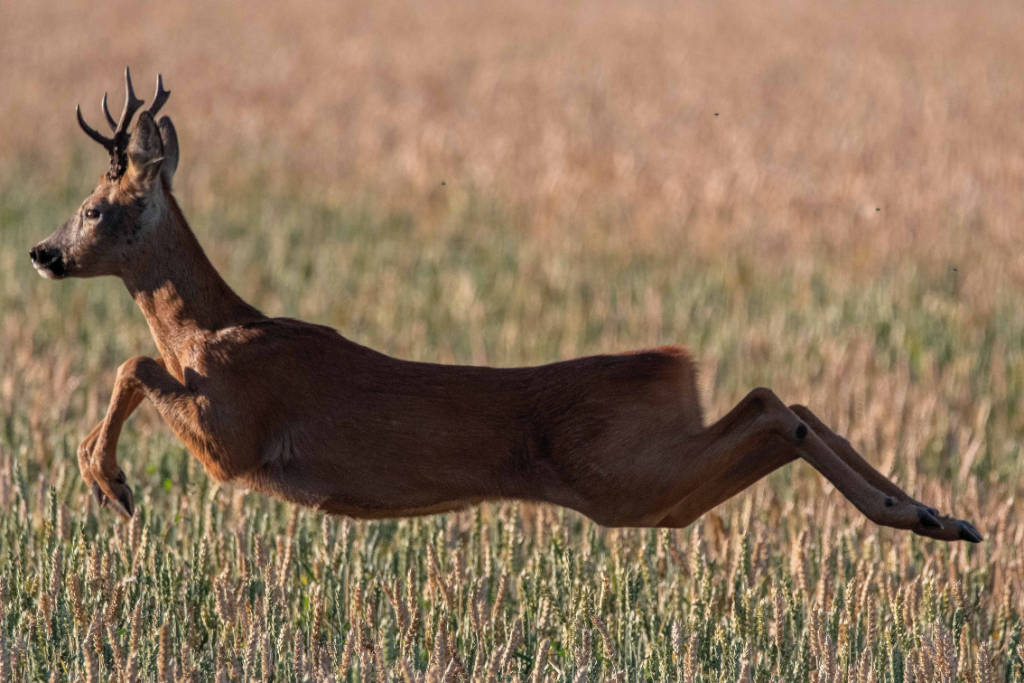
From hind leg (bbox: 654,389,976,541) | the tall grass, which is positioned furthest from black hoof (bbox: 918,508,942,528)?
the tall grass

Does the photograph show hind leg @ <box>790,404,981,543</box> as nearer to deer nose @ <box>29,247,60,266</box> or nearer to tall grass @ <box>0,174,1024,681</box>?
tall grass @ <box>0,174,1024,681</box>

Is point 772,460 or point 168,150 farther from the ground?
point 168,150

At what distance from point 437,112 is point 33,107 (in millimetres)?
5177

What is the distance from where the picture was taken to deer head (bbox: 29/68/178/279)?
16.4 ft

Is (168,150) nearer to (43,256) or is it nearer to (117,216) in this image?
(117,216)

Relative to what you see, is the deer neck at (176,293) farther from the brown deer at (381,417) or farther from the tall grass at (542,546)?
the tall grass at (542,546)

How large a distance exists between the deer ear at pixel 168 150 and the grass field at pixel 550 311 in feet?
4.14

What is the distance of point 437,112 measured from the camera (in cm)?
2025

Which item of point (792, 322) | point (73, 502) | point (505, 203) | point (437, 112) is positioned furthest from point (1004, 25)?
point (73, 502)

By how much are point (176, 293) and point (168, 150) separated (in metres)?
0.51

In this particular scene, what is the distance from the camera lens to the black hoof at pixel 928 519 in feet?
15.7

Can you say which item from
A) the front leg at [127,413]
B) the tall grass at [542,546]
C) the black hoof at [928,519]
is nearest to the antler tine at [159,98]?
the front leg at [127,413]

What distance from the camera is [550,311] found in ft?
38.3

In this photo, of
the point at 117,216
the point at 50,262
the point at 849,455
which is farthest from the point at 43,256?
the point at 849,455
